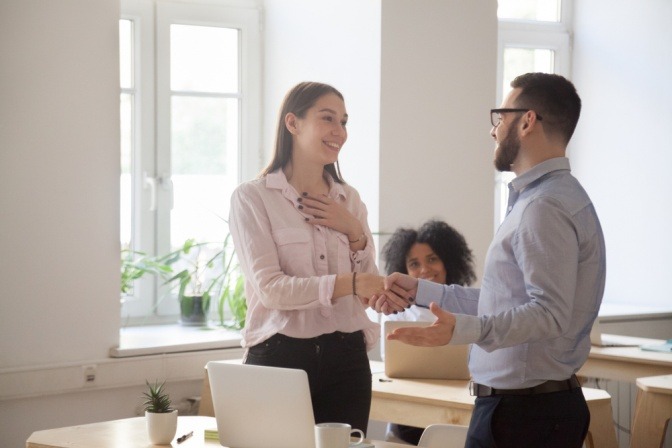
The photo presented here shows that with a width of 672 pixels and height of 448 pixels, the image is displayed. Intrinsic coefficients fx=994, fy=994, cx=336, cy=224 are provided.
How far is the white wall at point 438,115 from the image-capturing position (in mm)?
4371

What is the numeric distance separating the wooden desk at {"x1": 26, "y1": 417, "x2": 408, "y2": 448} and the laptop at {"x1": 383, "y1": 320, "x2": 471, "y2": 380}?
95 centimetres

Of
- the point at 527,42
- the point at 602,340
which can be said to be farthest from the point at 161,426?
the point at 527,42

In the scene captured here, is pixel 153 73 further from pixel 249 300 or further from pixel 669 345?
pixel 669 345

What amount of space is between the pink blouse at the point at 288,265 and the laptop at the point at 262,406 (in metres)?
0.38

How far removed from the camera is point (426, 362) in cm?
361

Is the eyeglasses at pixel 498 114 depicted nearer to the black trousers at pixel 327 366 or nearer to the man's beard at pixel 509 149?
the man's beard at pixel 509 149

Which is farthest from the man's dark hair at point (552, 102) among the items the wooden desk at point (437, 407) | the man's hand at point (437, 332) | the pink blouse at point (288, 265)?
the wooden desk at point (437, 407)

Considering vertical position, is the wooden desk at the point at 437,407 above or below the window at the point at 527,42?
below

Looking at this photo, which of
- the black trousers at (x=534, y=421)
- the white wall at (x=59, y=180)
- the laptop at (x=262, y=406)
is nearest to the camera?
the black trousers at (x=534, y=421)

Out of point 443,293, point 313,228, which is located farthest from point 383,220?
point 443,293

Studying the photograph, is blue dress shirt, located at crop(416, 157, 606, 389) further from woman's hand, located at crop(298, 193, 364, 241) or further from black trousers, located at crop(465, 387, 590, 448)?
woman's hand, located at crop(298, 193, 364, 241)

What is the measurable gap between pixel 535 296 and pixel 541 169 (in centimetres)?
30

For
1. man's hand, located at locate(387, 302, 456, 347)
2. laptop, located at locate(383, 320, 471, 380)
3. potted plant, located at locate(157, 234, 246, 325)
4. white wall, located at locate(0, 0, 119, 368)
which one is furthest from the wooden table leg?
white wall, located at locate(0, 0, 119, 368)

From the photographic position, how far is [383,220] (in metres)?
4.38
